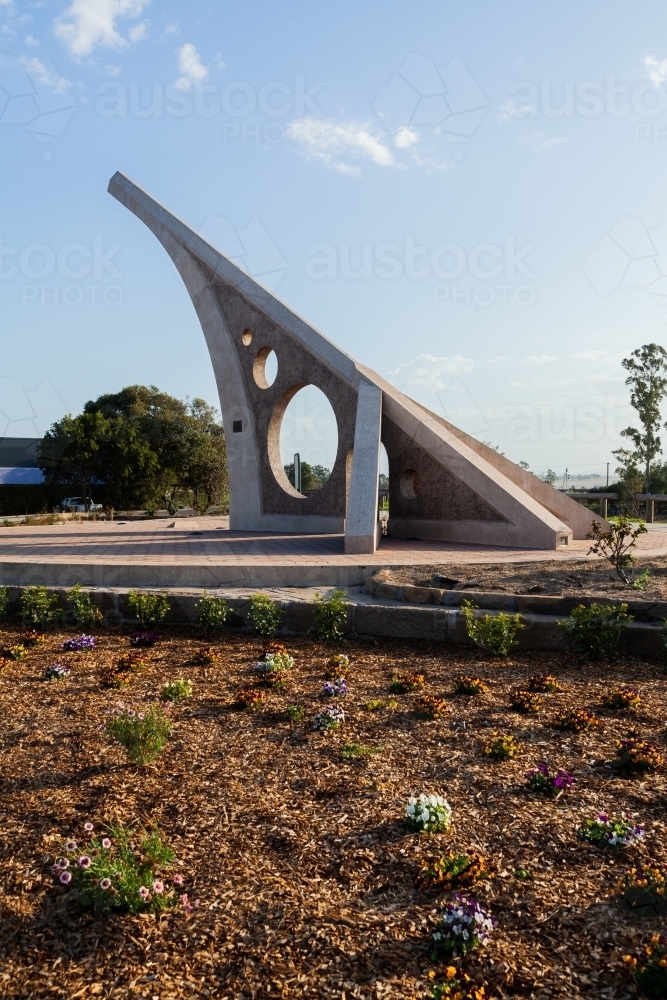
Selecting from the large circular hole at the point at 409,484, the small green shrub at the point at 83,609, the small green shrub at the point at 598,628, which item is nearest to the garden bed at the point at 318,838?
the small green shrub at the point at 598,628

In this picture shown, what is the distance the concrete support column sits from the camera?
373 inches

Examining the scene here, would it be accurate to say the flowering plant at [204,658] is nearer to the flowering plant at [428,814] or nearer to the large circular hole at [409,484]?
the flowering plant at [428,814]

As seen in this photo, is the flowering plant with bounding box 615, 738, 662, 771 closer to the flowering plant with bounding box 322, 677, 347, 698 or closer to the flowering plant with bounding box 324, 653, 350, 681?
the flowering plant with bounding box 322, 677, 347, 698

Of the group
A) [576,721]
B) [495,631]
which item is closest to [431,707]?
[576,721]

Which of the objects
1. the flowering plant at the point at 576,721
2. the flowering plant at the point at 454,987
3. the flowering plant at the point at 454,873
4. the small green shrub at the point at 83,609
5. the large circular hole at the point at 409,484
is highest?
the large circular hole at the point at 409,484

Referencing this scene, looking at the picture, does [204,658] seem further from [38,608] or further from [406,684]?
[38,608]

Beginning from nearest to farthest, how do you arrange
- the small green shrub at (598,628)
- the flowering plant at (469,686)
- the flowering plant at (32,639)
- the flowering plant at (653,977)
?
the flowering plant at (653,977) → the flowering plant at (469,686) → the small green shrub at (598,628) → the flowering plant at (32,639)

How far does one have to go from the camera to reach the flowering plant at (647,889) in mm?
2342

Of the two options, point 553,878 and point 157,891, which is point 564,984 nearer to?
point 553,878

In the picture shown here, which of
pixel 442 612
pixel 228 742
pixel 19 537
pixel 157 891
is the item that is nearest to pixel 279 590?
pixel 442 612

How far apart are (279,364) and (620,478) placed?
63.1 feet

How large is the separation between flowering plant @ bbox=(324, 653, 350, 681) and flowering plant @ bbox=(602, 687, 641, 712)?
181 centimetres

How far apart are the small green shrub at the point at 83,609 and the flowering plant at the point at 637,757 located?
4.98 meters

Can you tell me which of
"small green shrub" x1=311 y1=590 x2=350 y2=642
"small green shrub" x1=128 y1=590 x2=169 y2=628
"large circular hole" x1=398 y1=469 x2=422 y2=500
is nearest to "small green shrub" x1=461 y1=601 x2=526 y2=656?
"small green shrub" x1=311 y1=590 x2=350 y2=642
